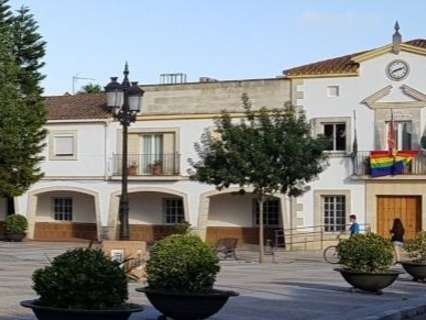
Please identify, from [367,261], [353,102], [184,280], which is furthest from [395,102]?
[184,280]

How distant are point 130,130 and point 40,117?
3930 mm

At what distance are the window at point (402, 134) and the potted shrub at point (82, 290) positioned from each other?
2782 cm

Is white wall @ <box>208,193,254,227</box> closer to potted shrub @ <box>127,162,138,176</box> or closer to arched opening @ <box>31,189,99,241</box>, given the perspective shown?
potted shrub @ <box>127,162,138,176</box>

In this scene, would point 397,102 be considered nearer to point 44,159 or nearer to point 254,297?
point 44,159

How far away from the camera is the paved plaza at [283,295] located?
1472cm

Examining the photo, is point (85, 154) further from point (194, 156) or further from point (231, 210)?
point (231, 210)

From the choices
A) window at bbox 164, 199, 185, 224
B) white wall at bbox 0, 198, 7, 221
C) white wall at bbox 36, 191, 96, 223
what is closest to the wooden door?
window at bbox 164, 199, 185, 224

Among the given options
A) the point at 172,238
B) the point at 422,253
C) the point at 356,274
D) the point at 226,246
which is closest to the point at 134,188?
the point at 226,246

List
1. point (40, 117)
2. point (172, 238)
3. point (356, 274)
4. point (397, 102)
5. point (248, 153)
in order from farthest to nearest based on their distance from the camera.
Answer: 1. point (40, 117)
2. point (397, 102)
3. point (248, 153)
4. point (356, 274)
5. point (172, 238)

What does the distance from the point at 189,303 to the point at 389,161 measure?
2561cm

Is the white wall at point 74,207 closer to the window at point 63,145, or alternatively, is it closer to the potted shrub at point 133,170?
the window at point 63,145

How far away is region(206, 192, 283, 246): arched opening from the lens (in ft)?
133

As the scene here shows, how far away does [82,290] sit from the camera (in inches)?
416

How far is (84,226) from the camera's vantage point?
44.4m
